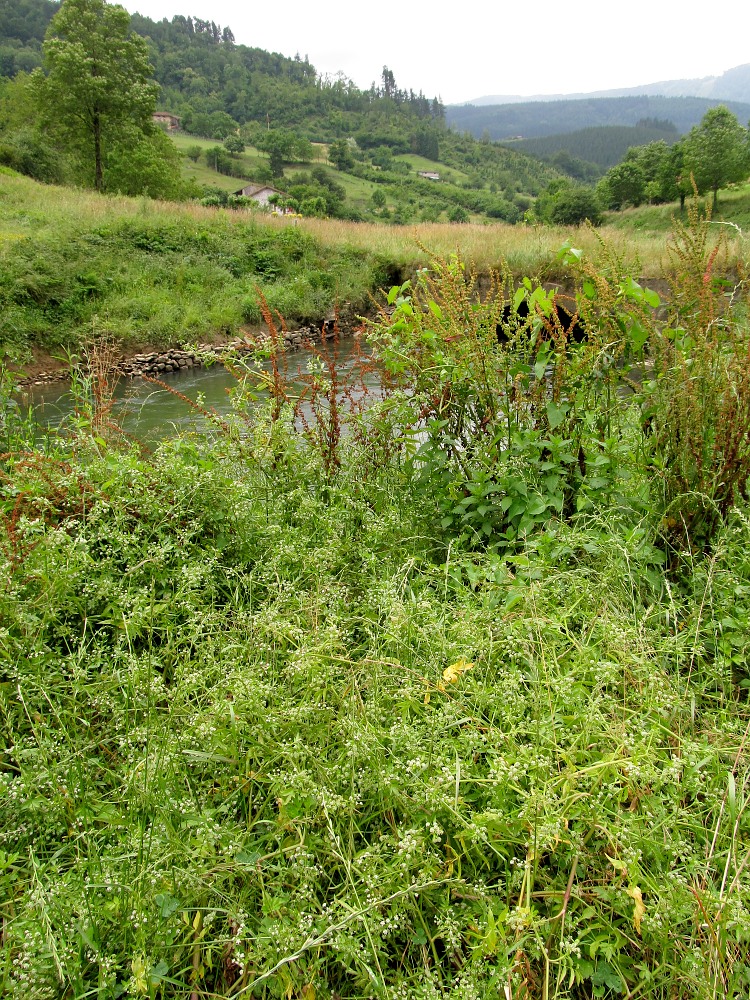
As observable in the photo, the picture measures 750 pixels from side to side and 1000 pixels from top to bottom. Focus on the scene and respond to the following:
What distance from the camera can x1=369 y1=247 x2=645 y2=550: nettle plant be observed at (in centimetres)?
280

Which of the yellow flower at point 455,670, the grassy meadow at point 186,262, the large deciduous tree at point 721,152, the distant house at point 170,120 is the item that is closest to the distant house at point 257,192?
the distant house at point 170,120

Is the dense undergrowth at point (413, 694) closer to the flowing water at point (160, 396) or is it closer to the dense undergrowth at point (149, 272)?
the flowing water at point (160, 396)

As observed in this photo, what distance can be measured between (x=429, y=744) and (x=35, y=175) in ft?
126

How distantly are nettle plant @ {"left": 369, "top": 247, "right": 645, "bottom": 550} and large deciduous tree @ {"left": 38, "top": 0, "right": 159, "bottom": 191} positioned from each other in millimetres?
27600

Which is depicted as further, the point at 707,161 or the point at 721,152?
the point at 721,152

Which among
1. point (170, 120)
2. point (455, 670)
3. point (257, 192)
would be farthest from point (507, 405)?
point (170, 120)

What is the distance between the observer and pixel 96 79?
22.5 metres

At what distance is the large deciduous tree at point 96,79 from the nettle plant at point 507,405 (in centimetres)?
2760

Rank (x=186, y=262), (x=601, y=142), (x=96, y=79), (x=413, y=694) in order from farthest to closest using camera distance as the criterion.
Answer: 1. (x=601, y=142)
2. (x=96, y=79)
3. (x=186, y=262)
4. (x=413, y=694)

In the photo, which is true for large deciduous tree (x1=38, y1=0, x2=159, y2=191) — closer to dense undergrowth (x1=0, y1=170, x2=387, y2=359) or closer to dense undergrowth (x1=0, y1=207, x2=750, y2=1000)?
dense undergrowth (x1=0, y1=170, x2=387, y2=359)

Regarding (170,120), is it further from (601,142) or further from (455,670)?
(601,142)

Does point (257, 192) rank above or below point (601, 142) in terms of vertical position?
below

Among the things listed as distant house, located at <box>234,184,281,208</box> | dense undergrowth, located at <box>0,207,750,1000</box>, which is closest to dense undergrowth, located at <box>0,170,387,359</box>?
dense undergrowth, located at <box>0,207,750,1000</box>

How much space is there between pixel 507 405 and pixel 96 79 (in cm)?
2837
